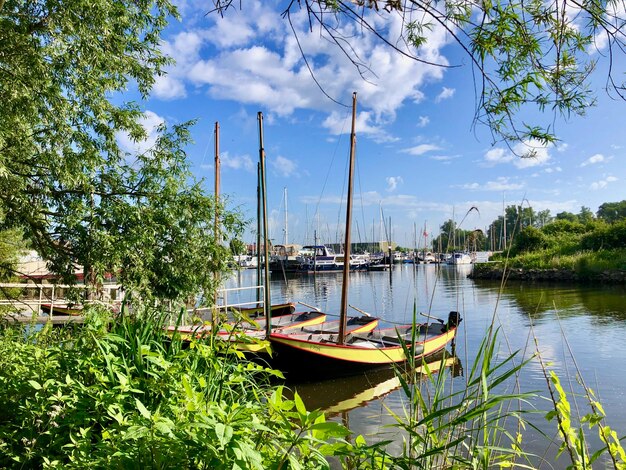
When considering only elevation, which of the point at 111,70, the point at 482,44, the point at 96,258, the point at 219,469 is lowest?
the point at 219,469

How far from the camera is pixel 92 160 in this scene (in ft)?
24.4

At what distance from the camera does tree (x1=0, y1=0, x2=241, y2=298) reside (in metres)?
6.33

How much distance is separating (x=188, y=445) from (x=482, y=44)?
Result: 2.23 meters

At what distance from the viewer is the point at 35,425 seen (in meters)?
2.71

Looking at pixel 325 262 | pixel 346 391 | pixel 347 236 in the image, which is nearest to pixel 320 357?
pixel 346 391

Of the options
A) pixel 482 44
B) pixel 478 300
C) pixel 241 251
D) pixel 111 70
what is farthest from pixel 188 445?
pixel 478 300

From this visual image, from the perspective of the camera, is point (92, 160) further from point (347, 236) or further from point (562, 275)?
point (562, 275)

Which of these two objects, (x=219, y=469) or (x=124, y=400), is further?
(x=124, y=400)

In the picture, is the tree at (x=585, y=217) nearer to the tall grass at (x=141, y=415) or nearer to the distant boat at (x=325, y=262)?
the distant boat at (x=325, y=262)

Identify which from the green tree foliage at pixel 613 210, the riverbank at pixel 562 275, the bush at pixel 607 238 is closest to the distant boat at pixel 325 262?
the riverbank at pixel 562 275

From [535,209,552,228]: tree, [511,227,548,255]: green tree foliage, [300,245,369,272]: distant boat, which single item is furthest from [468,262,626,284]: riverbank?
[300,245,369,272]: distant boat

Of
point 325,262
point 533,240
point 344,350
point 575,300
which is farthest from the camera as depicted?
point 325,262

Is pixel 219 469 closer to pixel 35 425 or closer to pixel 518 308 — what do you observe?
pixel 35 425

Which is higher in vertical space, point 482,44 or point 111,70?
point 111,70
